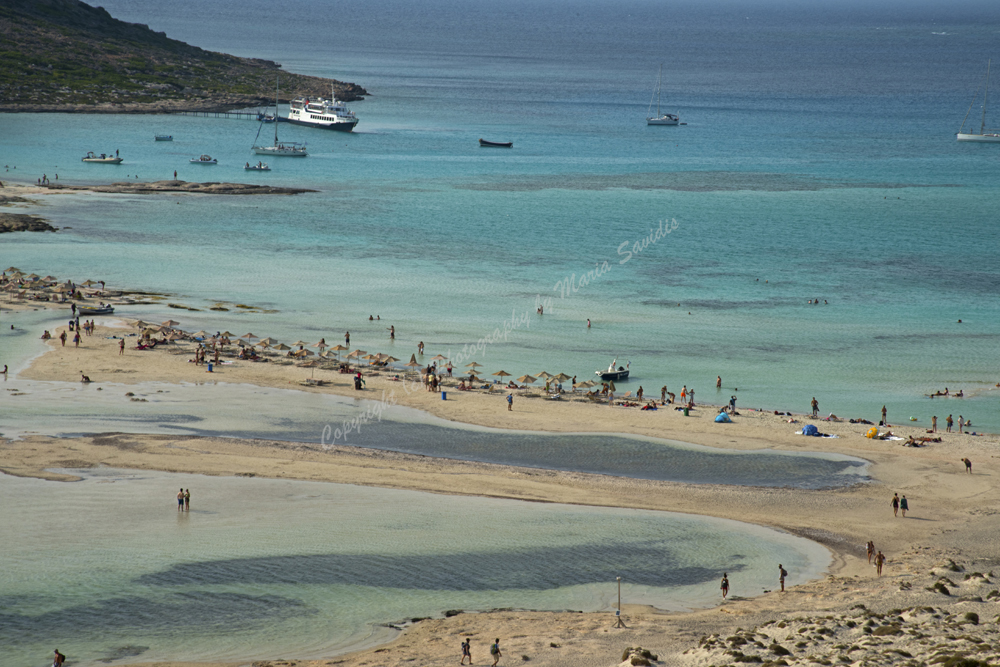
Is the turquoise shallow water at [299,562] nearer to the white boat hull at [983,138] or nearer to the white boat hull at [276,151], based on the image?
the white boat hull at [276,151]

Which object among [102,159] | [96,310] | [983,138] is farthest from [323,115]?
[983,138]

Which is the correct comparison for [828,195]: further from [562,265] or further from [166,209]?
[166,209]

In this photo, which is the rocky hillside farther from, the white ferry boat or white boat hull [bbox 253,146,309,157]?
white boat hull [bbox 253,146,309,157]

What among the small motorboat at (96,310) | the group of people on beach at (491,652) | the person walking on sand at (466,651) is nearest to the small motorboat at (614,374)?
the group of people on beach at (491,652)

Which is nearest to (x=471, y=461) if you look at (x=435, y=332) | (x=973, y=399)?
(x=435, y=332)

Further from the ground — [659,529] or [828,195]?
[828,195]

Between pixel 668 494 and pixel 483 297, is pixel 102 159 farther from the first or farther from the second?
pixel 668 494
